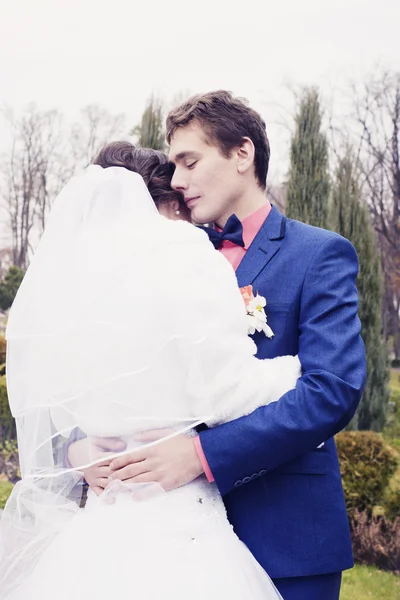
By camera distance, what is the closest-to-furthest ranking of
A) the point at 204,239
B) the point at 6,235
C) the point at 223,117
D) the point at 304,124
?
1. the point at 204,239
2. the point at 223,117
3. the point at 304,124
4. the point at 6,235

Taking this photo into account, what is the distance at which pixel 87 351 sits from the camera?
1.69 metres

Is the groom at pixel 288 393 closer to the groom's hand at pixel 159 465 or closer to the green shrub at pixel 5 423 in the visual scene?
the groom's hand at pixel 159 465

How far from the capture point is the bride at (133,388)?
5.32ft

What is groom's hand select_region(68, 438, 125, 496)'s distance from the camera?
1729 mm

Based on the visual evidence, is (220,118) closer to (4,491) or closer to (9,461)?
(4,491)

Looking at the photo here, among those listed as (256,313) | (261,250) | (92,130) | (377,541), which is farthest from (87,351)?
(92,130)

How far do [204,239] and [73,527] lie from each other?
2.88 feet

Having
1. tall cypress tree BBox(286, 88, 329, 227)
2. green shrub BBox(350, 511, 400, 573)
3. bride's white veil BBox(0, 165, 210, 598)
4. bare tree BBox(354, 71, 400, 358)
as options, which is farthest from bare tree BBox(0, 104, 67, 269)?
bride's white veil BBox(0, 165, 210, 598)

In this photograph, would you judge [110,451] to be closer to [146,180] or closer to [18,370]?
[18,370]

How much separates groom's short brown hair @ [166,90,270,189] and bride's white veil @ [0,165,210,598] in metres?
0.40

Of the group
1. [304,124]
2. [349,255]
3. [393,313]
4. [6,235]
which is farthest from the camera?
[393,313]

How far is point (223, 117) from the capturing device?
220 centimetres

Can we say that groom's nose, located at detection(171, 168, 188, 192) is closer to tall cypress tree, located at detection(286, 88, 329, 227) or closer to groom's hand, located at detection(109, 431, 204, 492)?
groom's hand, located at detection(109, 431, 204, 492)

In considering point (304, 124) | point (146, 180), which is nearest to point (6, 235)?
point (304, 124)
